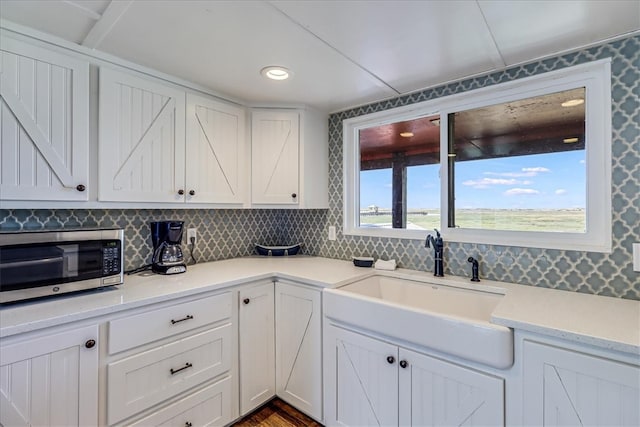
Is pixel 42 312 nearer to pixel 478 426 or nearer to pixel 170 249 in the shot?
pixel 170 249

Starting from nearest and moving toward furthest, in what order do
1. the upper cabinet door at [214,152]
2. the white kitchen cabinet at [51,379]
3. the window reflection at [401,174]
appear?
1. the white kitchen cabinet at [51,379]
2. the upper cabinet door at [214,152]
3. the window reflection at [401,174]

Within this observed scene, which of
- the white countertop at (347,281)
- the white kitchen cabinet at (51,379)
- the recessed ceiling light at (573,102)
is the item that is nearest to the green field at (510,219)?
the white countertop at (347,281)

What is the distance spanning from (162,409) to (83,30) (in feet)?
6.04

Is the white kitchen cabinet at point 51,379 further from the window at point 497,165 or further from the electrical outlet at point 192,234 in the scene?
the window at point 497,165

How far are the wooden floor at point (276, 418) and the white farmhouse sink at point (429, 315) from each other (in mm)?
737

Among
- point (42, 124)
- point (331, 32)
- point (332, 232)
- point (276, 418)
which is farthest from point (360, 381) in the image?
point (42, 124)


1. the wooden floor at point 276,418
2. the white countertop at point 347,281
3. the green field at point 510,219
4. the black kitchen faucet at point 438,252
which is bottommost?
the wooden floor at point 276,418

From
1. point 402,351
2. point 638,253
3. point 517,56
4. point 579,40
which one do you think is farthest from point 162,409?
point 579,40

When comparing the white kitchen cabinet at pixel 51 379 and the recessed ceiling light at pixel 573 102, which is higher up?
the recessed ceiling light at pixel 573 102

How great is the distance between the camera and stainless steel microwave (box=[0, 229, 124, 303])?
1260 millimetres

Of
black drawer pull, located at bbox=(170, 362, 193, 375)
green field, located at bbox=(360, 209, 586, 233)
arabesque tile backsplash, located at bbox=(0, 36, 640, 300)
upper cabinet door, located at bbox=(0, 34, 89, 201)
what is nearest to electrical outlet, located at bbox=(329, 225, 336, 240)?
arabesque tile backsplash, located at bbox=(0, 36, 640, 300)

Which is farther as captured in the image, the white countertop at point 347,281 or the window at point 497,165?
the window at point 497,165

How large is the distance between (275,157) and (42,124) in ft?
4.43

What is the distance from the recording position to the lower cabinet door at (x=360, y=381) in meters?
1.52
